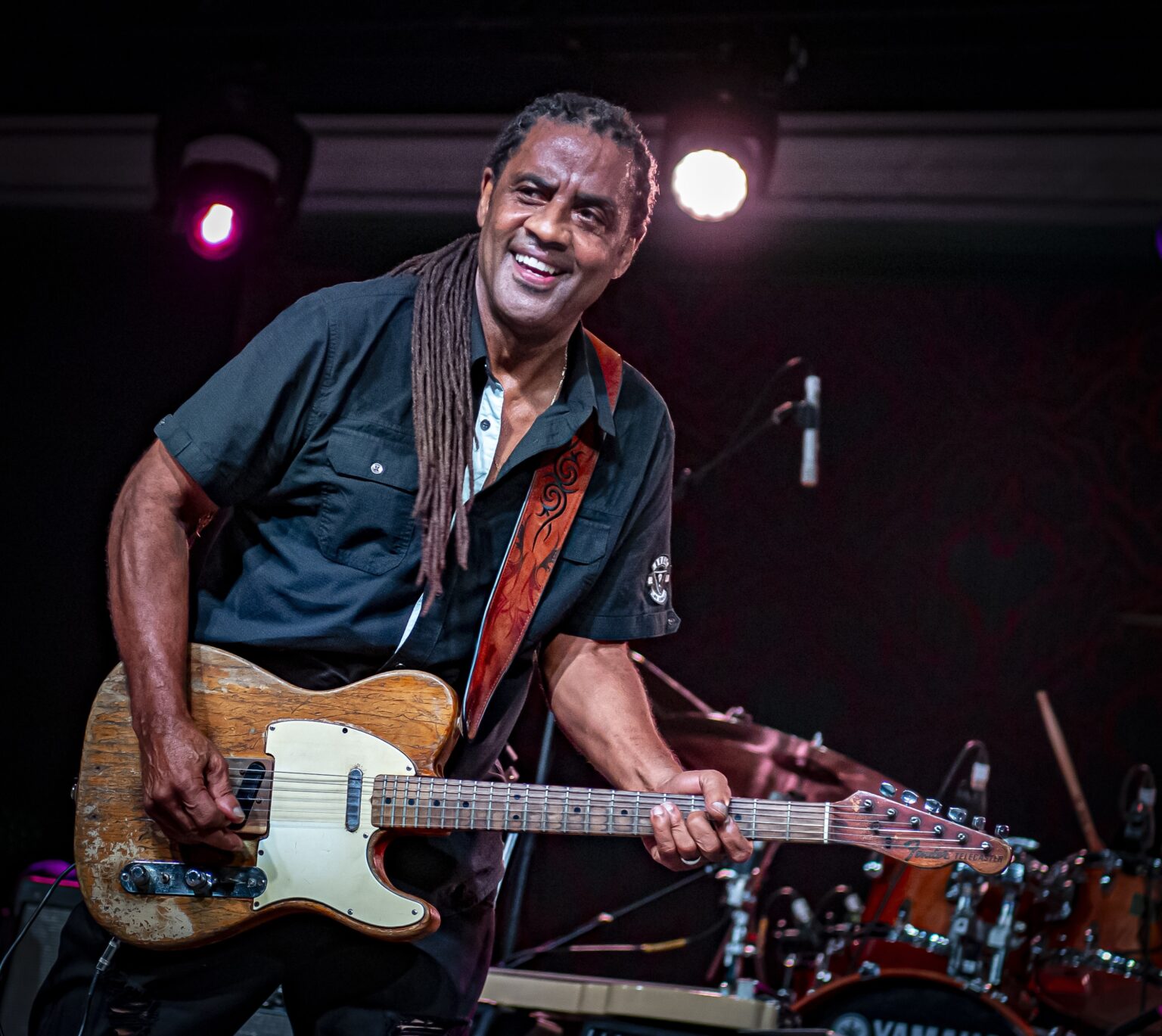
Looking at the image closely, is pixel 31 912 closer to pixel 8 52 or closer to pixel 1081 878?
pixel 1081 878

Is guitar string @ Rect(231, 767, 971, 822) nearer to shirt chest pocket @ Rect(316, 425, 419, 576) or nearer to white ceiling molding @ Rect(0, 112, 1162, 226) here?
shirt chest pocket @ Rect(316, 425, 419, 576)

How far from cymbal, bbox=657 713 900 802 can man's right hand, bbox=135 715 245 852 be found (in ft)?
7.43

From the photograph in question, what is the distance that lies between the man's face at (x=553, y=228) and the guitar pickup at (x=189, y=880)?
1142 mm

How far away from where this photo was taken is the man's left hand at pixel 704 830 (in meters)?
2.20

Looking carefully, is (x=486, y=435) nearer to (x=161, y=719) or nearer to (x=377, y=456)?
(x=377, y=456)

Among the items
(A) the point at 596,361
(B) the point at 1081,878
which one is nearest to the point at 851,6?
(A) the point at 596,361

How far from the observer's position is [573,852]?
5.68 m

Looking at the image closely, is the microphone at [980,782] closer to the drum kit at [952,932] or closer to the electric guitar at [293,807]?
the drum kit at [952,932]

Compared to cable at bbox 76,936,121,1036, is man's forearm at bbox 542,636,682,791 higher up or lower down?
higher up

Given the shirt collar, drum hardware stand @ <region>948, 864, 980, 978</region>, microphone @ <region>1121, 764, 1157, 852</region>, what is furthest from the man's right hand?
microphone @ <region>1121, 764, 1157, 852</region>

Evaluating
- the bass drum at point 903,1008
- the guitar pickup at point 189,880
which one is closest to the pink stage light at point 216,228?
the guitar pickup at point 189,880

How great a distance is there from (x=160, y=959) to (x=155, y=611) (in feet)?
1.93

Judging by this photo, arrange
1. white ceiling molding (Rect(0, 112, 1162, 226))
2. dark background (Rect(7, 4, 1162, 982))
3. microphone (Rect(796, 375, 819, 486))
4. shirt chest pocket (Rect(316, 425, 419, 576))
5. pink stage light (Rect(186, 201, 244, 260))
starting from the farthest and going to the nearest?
white ceiling molding (Rect(0, 112, 1162, 226)) → dark background (Rect(7, 4, 1162, 982)) → pink stage light (Rect(186, 201, 244, 260)) → microphone (Rect(796, 375, 819, 486)) → shirt chest pocket (Rect(316, 425, 419, 576))

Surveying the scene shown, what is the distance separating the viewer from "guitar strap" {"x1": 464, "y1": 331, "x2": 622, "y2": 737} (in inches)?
91.2
